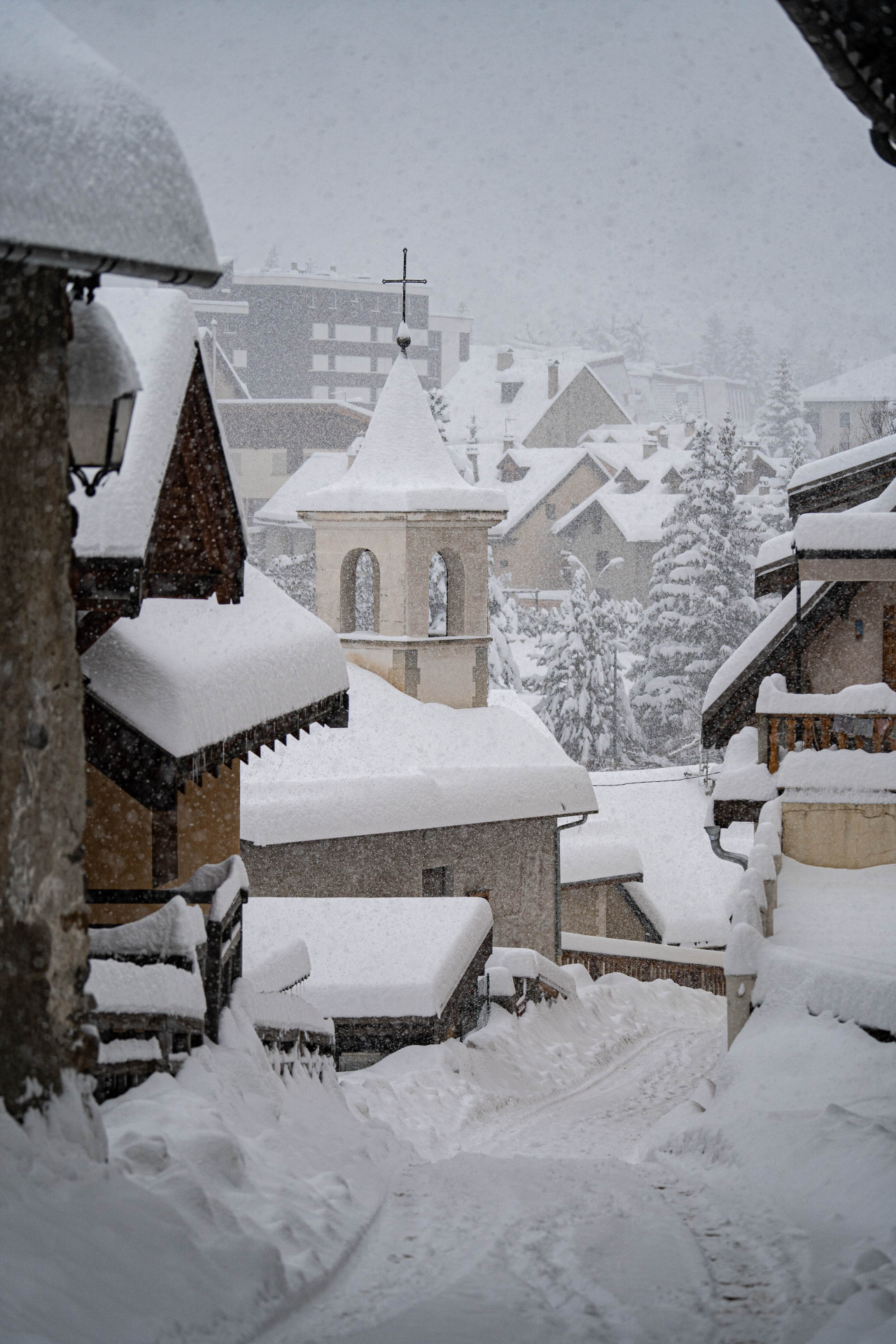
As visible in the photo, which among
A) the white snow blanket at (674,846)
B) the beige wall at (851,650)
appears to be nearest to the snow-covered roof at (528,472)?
the white snow blanket at (674,846)

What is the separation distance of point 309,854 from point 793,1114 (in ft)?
36.7

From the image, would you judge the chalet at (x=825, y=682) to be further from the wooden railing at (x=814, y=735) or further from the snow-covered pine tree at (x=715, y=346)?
the snow-covered pine tree at (x=715, y=346)

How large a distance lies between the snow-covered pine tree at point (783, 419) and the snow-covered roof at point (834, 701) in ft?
217

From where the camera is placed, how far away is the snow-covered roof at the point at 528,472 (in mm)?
66500

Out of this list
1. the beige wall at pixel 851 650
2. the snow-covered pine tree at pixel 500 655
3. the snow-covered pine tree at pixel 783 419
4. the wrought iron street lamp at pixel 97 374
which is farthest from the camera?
the snow-covered pine tree at pixel 783 419

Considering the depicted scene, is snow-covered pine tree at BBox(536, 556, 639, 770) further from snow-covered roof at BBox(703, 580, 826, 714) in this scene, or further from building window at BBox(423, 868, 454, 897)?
snow-covered roof at BBox(703, 580, 826, 714)

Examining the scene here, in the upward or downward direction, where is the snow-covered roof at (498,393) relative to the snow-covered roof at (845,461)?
upward

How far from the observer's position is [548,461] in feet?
233

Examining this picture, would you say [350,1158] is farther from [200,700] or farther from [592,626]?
[592,626]

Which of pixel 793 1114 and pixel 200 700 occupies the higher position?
pixel 200 700

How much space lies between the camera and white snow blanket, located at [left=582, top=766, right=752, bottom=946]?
25469mm

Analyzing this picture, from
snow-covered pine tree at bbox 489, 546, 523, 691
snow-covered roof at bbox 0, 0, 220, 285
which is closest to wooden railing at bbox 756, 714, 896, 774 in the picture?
snow-covered roof at bbox 0, 0, 220, 285

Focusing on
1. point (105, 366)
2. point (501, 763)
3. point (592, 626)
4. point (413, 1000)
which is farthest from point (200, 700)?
point (592, 626)

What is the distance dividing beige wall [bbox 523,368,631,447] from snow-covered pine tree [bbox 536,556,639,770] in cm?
3988
